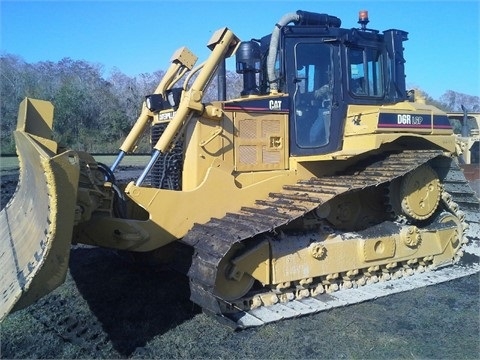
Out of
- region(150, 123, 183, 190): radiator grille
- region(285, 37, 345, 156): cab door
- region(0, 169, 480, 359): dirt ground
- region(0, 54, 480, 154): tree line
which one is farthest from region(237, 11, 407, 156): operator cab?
region(0, 54, 480, 154): tree line

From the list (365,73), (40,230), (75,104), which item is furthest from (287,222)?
(75,104)

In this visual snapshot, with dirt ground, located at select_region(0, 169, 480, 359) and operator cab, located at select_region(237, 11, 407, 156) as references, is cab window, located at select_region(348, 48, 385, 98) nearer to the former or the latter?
operator cab, located at select_region(237, 11, 407, 156)

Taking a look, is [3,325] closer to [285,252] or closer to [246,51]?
[285,252]

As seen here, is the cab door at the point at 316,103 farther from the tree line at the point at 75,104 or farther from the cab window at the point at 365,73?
the tree line at the point at 75,104

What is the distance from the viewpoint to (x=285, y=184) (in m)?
6.05

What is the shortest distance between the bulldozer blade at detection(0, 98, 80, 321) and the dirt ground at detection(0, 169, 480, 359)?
819 mm

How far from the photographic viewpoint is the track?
4.82 meters

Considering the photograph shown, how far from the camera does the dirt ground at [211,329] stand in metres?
4.34

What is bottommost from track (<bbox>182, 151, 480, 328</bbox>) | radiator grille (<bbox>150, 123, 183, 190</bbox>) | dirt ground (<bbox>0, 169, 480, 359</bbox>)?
dirt ground (<bbox>0, 169, 480, 359</bbox>)

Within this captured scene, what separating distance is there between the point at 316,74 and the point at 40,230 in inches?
147

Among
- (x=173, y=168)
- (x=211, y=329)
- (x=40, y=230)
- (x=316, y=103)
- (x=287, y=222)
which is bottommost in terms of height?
(x=211, y=329)

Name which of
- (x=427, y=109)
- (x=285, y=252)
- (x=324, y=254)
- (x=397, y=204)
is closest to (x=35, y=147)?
(x=285, y=252)

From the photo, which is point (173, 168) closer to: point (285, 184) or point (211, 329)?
point (285, 184)

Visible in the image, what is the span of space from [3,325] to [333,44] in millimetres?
4831
